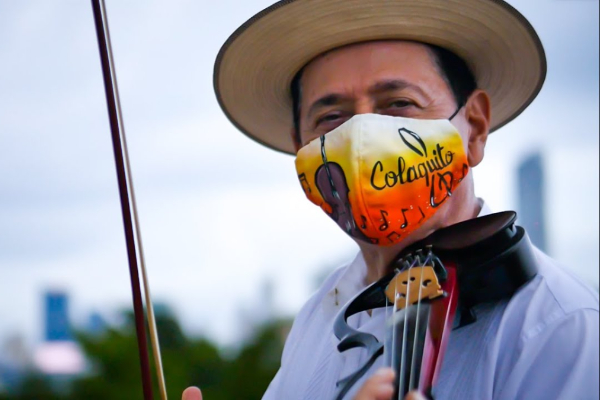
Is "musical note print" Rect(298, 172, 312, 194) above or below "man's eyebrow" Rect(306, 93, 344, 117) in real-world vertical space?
below

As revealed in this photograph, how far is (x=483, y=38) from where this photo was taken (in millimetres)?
1808

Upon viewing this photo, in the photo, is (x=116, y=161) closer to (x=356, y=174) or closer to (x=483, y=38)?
(x=356, y=174)

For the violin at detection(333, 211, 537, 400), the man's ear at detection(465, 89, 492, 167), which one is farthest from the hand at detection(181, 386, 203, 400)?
the man's ear at detection(465, 89, 492, 167)

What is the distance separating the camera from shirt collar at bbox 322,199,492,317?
1956 millimetres

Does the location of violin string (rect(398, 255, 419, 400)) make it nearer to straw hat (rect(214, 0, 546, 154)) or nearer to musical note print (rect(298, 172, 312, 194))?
musical note print (rect(298, 172, 312, 194))

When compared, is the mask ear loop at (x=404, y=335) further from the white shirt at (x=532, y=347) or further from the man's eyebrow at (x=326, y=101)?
the man's eyebrow at (x=326, y=101)

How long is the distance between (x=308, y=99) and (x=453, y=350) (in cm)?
70

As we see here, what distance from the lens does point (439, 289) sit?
1326mm

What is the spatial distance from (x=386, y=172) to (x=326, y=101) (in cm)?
32

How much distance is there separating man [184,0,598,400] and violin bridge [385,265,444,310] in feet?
0.44

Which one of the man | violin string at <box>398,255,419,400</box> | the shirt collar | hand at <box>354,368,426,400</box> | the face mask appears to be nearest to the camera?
hand at <box>354,368,426,400</box>

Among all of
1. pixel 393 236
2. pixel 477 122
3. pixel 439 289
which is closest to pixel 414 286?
pixel 439 289

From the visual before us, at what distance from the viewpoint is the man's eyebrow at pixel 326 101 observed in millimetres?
1702

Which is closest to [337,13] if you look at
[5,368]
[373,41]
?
[373,41]
